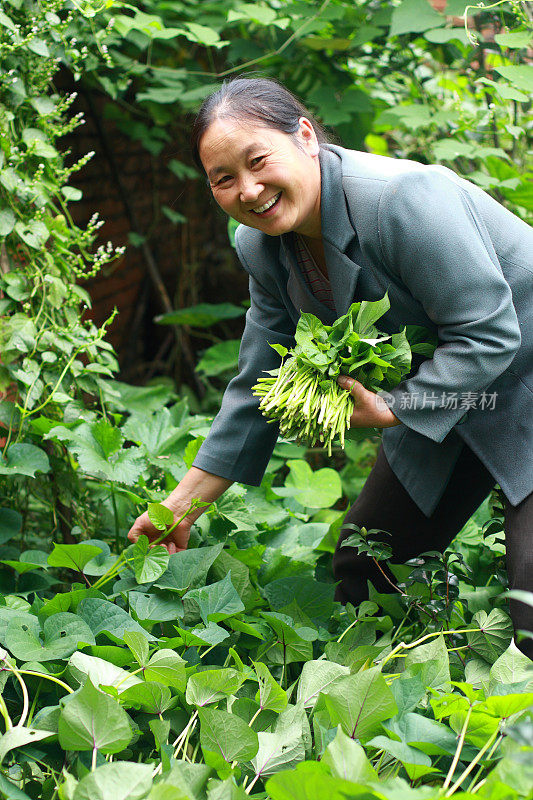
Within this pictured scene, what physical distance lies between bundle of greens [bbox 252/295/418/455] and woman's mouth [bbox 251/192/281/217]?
193 mm

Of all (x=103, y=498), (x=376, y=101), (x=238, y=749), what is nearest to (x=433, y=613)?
(x=238, y=749)

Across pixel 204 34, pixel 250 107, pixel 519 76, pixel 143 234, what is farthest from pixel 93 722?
pixel 143 234

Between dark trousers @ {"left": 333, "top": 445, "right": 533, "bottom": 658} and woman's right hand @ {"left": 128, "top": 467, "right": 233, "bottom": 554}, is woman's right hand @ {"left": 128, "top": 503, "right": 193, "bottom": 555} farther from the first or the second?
dark trousers @ {"left": 333, "top": 445, "right": 533, "bottom": 658}

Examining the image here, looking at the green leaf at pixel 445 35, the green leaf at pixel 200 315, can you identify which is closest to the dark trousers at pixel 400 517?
the green leaf at pixel 445 35

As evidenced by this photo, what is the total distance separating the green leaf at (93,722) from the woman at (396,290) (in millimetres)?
603

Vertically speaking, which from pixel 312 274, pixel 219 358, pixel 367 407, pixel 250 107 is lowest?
pixel 219 358

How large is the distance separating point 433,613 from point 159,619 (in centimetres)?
57

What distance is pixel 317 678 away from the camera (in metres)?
1.43

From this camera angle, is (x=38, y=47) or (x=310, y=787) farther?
(x=38, y=47)

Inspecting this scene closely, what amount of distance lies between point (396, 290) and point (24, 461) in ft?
3.26

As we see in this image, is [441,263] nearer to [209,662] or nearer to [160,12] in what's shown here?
[209,662]

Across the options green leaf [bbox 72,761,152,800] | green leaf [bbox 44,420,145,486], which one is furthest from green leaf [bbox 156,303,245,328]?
green leaf [bbox 72,761,152,800]

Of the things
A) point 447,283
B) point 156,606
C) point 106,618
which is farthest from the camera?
point 156,606

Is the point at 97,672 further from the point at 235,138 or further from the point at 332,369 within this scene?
the point at 235,138
